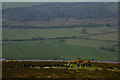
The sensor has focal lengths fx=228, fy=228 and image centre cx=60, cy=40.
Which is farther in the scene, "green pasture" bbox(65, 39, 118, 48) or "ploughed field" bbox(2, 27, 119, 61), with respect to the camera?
"green pasture" bbox(65, 39, 118, 48)

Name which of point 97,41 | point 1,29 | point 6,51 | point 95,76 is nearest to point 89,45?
point 97,41

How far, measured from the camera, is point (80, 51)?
84875 mm

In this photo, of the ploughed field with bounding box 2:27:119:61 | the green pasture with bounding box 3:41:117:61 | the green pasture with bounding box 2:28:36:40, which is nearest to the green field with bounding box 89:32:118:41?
the ploughed field with bounding box 2:27:119:61

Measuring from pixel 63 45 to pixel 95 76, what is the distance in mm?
73082

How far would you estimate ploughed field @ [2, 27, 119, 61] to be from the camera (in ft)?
253

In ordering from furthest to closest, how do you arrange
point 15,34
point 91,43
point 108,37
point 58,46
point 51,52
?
point 15,34 < point 108,37 < point 91,43 < point 58,46 < point 51,52

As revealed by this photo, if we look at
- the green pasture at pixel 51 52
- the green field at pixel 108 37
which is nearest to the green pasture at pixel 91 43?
the green pasture at pixel 51 52

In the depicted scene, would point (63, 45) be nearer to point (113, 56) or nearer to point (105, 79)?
point (113, 56)

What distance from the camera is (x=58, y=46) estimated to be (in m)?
92.4

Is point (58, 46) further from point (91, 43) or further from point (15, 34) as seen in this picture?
point (15, 34)

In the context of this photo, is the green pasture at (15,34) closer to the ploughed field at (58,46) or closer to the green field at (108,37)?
the ploughed field at (58,46)

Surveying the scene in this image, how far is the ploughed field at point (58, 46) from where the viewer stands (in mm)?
77131

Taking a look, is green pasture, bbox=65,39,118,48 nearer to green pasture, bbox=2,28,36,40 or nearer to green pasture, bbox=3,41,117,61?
green pasture, bbox=3,41,117,61

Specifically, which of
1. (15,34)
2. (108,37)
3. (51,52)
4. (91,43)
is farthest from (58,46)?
(15,34)
